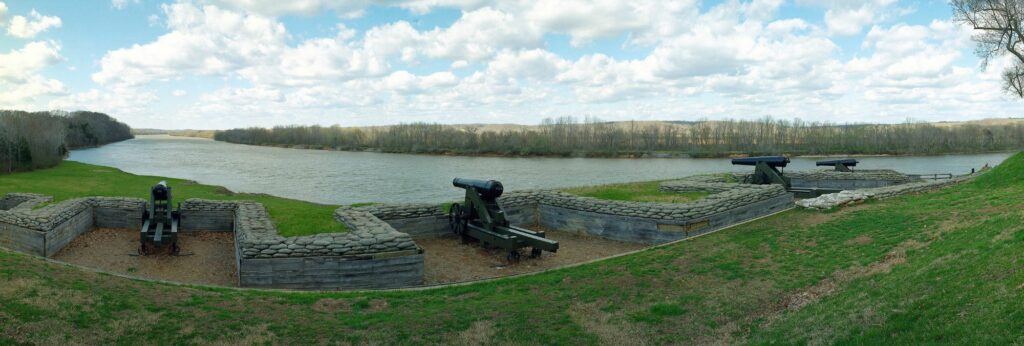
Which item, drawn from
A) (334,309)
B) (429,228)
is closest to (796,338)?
(334,309)

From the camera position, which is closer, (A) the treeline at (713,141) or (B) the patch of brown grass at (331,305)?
(B) the patch of brown grass at (331,305)

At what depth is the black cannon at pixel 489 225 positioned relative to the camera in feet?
37.3

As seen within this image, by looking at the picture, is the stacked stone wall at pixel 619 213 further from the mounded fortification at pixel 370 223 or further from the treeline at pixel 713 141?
the treeline at pixel 713 141

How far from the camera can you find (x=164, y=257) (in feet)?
40.4

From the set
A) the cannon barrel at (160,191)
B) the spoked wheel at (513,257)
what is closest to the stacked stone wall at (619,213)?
the spoked wheel at (513,257)

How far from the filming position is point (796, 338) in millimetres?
5723

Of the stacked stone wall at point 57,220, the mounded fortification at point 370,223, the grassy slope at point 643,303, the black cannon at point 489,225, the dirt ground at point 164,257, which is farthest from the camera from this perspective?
the stacked stone wall at point 57,220

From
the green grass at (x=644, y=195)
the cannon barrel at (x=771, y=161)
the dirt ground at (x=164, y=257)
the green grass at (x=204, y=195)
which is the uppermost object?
the cannon barrel at (x=771, y=161)

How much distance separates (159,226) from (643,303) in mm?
10971

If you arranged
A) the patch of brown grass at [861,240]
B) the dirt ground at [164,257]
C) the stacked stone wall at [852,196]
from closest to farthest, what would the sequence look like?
the patch of brown grass at [861,240] < the dirt ground at [164,257] < the stacked stone wall at [852,196]

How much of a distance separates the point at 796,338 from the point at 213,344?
6120 millimetres

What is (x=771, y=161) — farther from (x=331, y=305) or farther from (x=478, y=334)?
(x=331, y=305)

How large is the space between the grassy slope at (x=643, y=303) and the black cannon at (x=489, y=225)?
1.69 metres

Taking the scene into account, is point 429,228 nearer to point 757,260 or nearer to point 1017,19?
point 757,260
